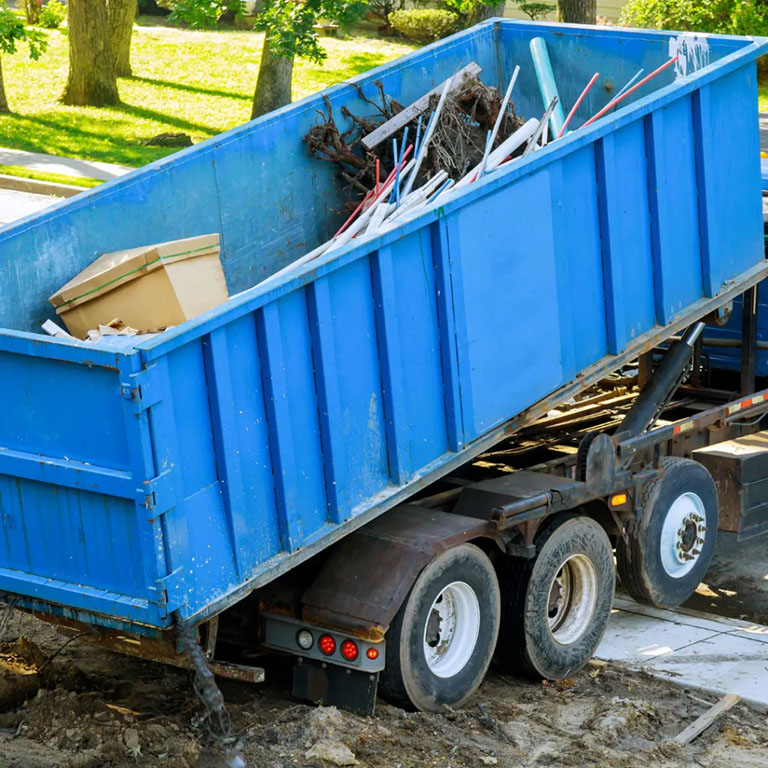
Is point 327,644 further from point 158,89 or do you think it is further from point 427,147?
point 158,89

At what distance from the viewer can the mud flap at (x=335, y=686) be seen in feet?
21.3

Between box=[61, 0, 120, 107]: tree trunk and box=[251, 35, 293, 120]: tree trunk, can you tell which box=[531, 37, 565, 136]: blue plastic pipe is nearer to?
box=[251, 35, 293, 120]: tree trunk

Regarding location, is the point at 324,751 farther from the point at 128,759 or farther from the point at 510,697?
the point at 510,697

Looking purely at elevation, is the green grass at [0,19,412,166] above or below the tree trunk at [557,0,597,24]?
below

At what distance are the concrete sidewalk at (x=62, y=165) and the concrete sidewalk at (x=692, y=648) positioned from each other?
42.9 ft

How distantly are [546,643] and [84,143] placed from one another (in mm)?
16828

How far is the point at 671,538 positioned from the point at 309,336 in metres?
3.31

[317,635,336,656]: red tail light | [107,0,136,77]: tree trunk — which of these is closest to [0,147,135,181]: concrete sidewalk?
[107,0,136,77]: tree trunk

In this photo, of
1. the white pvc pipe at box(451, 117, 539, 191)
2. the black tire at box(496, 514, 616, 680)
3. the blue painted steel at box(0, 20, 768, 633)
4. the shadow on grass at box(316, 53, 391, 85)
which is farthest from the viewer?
the shadow on grass at box(316, 53, 391, 85)

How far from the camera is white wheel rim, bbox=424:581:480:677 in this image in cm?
681

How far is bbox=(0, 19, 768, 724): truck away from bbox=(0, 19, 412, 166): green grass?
1311cm

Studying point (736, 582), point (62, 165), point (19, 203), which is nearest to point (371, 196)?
point (736, 582)

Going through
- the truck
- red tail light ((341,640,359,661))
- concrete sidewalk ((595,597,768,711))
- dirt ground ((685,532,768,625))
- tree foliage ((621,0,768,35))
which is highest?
tree foliage ((621,0,768,35))

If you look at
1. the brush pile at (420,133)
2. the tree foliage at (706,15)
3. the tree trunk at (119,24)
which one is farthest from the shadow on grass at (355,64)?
the brush pile at (420,133)
